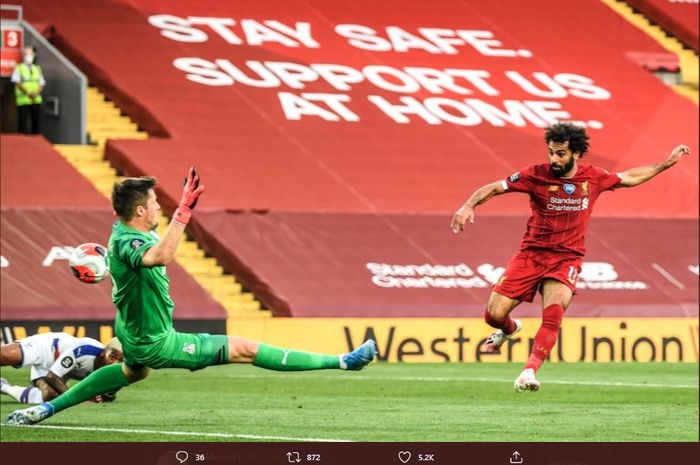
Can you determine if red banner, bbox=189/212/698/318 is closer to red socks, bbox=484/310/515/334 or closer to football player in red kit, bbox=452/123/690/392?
red socks, bbox=484/310/515/334

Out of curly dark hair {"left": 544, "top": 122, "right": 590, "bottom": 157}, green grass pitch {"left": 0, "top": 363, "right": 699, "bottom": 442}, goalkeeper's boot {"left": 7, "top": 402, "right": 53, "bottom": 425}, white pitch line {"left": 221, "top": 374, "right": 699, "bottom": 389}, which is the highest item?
curly dark hair {"left": 544, "top": 122, "right": 590, "bottom": 157}

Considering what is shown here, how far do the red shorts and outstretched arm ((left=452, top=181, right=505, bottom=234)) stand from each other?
0.97 metres

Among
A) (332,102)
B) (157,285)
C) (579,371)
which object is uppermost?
(332,102)

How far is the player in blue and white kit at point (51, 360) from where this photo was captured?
46.8ft

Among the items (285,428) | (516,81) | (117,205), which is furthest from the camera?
(516,81)

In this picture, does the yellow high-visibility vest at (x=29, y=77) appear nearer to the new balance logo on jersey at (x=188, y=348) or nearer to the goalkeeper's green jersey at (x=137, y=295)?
the goalkeeper's green jersey at (x=137, y=295)

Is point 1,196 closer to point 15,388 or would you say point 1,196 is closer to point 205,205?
point 205,205

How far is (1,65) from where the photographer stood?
2789 centimetres

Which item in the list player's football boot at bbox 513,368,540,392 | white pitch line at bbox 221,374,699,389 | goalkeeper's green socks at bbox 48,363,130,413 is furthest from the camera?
white pitch line at bbox 221,374,699,389

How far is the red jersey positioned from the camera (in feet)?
40.2

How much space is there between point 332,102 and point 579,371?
9777mm

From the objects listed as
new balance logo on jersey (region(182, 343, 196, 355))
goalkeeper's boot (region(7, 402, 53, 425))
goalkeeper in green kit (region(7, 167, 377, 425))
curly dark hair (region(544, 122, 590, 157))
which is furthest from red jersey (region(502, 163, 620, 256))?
goalkeeper's boot (region(7, 402, 53, 425))

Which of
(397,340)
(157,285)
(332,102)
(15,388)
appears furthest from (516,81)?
(157,285)

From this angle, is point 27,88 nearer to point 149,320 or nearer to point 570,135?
point 570,135
